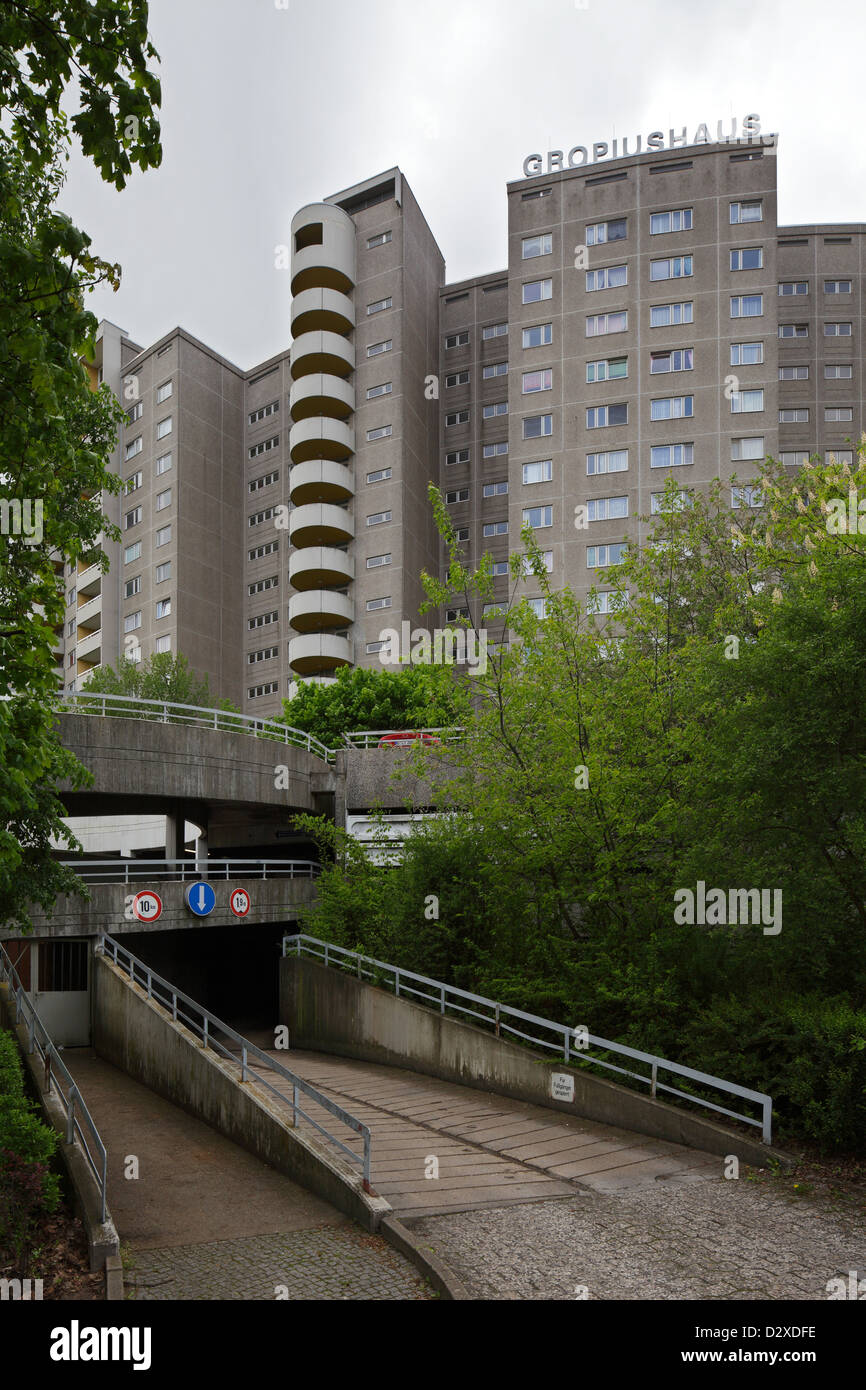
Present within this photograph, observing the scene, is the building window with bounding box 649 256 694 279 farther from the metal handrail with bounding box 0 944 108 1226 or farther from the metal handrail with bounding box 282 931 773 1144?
the metal handrail with bounding box 0 944 108 1226

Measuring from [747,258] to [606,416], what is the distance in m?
8.73

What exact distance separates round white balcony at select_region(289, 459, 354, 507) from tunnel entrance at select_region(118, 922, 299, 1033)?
26.0 metres

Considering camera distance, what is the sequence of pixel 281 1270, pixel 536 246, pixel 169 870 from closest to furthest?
pixel 281 1270
pixel 169 870
pixel 536 246

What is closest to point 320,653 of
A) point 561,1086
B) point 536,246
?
point 536,246

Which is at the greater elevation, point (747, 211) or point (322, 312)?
point (747, 211)

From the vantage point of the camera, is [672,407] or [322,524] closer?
[672,407]

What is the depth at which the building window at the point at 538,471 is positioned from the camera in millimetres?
44625

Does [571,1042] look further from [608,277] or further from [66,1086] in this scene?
[608,277]

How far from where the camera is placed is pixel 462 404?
5466 centimetres

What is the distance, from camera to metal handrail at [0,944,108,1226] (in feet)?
30.3

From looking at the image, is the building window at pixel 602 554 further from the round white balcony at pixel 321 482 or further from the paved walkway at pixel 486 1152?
the paved walkway at pixel 486 1152

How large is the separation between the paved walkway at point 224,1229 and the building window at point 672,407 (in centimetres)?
3650

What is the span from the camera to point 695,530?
73.3 ft

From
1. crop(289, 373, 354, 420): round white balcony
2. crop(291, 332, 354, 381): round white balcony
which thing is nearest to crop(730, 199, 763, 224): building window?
crop(291, 332, 354, 381): round white balcony
